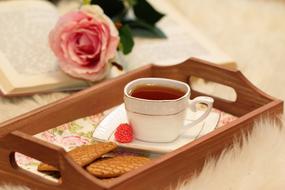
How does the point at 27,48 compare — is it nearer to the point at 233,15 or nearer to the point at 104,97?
the point at 104,97

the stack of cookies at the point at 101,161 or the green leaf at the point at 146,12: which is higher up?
the green leaf at the point at 146,12

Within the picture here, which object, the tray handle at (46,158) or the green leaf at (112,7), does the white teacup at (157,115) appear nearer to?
the tray handle at (46,158)

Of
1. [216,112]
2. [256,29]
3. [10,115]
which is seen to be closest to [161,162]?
[216,112]

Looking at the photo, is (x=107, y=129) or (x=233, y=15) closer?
(x=107, y=129)

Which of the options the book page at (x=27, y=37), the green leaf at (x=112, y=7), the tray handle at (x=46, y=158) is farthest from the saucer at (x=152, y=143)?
the green leaf at (x=112, y=7)

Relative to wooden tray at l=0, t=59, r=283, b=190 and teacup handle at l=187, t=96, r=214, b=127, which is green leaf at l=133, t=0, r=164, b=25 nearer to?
wooden tray at l=0, t=59, r=283, b=190

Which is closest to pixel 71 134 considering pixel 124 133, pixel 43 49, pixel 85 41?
pixel 124 133
